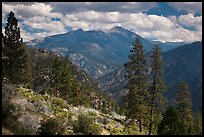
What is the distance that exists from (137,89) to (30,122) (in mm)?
16757

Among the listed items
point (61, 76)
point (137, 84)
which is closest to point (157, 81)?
point (137, 84)

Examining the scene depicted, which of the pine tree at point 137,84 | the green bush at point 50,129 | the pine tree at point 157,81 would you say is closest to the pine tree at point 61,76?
the pine tree at point 137,84

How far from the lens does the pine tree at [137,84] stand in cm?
3556

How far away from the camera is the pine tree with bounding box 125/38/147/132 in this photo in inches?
1400

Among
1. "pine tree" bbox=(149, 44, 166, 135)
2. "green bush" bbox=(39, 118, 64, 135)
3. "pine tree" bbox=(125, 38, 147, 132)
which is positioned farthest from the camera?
"pine tree" bbox=(149, 44, 166, 135)

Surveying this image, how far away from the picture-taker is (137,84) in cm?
3584

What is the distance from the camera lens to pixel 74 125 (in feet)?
71.3

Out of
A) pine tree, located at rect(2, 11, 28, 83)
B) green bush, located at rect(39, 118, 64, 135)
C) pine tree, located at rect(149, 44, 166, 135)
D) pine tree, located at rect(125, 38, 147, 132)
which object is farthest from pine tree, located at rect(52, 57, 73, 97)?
green bush, located at rect(39, 118, 64, 135)

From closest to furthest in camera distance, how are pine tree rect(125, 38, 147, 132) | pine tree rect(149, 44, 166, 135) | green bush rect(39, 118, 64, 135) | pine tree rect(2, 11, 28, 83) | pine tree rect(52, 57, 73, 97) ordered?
green bush rect(39, 118, 64, 135) < pine tree rect(125, 38, 147, 132) < pine tree rect(149, 44, 166, 135) < pine tree rect(2, 11, 28, 83) < pine tree rect(52, 57, 73, 97)

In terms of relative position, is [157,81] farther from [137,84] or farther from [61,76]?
[61,76]

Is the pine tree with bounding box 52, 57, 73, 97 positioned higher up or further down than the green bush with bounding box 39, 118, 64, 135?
further down

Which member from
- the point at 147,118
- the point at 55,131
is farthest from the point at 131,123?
the point at 55,131

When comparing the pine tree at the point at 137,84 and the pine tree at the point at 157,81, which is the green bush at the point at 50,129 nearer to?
the pine tree at the point at 137,84

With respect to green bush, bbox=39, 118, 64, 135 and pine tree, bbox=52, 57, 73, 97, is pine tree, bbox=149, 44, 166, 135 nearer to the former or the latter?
green bush, bbox=39, 118, 64, 135
